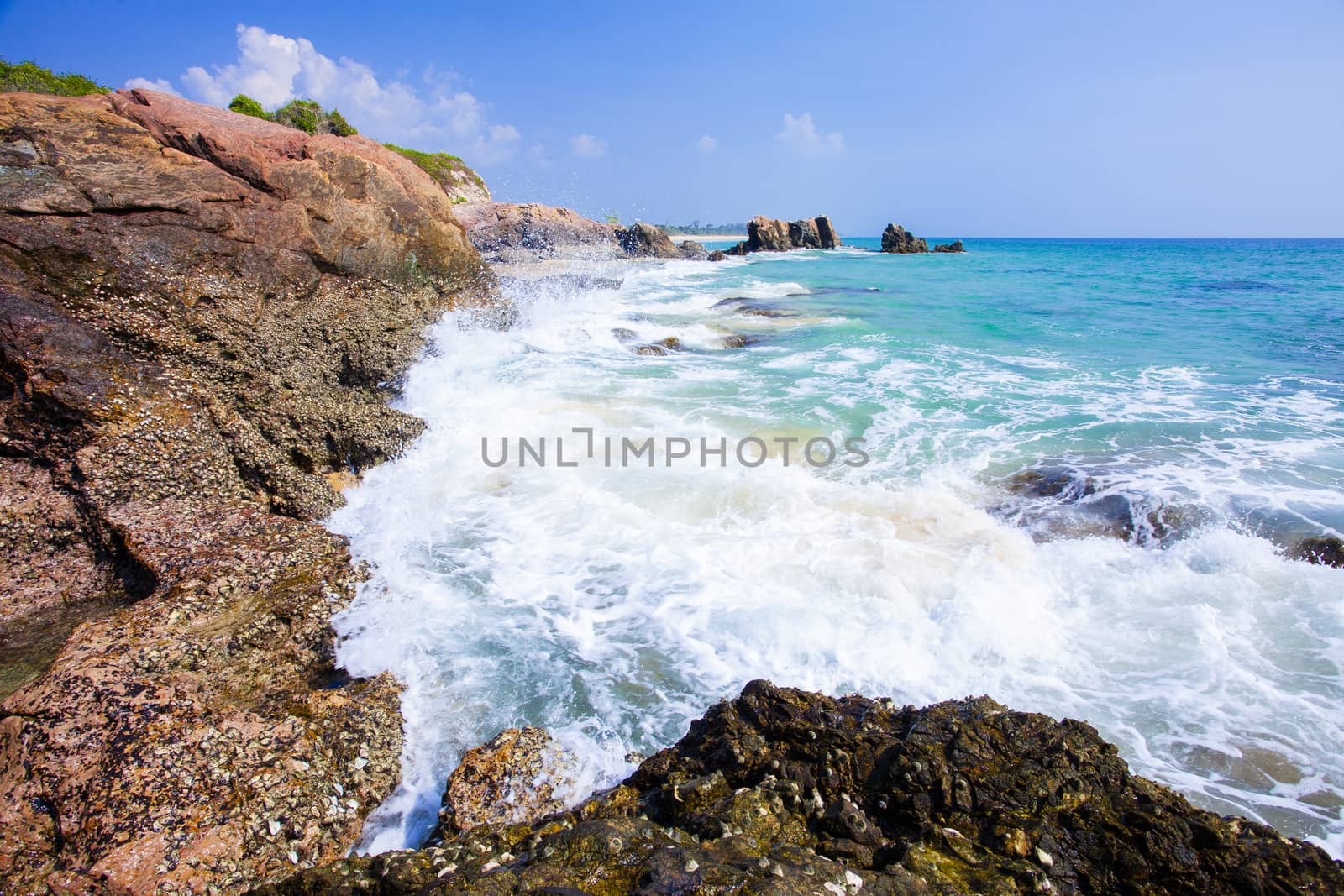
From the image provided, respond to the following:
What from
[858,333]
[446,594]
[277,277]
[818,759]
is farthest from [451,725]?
[858,333]

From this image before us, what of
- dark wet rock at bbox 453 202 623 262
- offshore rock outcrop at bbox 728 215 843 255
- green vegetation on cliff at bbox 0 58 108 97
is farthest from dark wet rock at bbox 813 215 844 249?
green vegetation on cliff at bbox 0 58 108 97

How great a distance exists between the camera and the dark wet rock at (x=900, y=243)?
7175cm

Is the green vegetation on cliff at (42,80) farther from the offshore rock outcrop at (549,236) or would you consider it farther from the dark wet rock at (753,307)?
the dark wet rock at (753,307)

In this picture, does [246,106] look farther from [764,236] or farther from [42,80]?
[764,236]

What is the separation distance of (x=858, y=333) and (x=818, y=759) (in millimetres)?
15767

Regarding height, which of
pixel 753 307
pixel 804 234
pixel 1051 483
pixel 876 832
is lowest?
pixel 1051 483

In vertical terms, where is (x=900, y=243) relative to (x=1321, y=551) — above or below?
above

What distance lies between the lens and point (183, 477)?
5.20 meters

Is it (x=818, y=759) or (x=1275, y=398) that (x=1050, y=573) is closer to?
(x=818, y=759)

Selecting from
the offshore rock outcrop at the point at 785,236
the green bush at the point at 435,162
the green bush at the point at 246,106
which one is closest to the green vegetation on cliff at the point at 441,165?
the green bush at the point at 435,162

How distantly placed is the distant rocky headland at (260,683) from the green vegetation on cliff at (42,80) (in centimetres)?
2463

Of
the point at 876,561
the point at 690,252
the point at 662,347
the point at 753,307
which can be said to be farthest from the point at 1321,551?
the point at 690,252

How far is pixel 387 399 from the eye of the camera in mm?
8328

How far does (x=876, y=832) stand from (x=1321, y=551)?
6.21 metres
